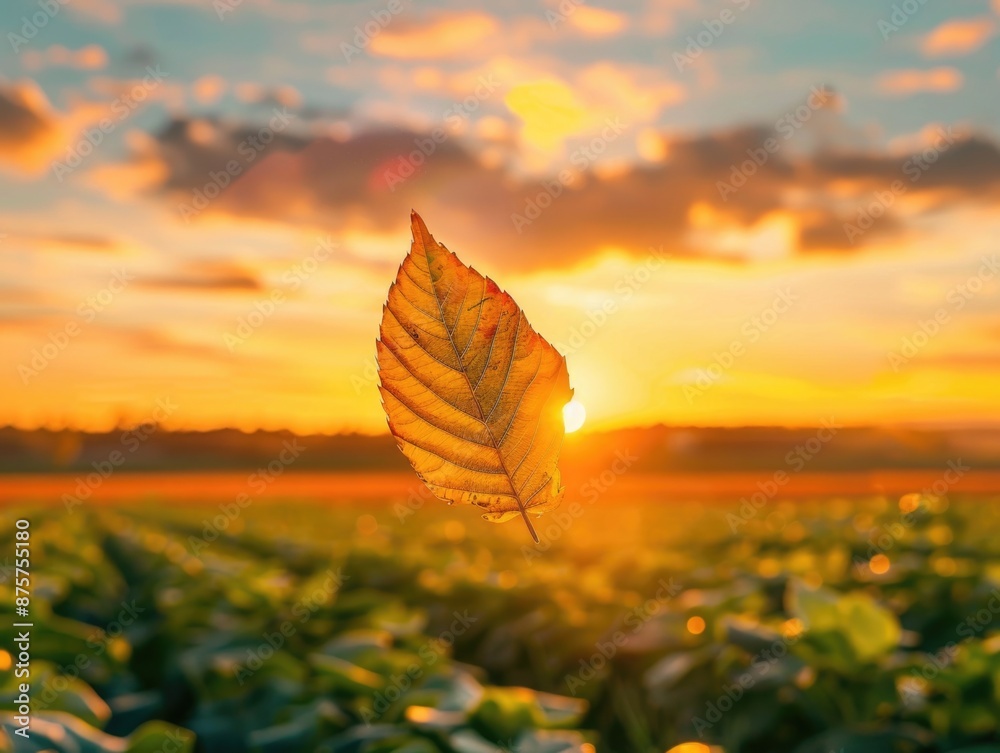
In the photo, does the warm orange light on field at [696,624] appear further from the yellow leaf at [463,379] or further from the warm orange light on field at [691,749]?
the yellow leaf at [463,379]

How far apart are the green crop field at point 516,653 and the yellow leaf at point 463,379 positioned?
122 cm

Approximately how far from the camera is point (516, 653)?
173 inches

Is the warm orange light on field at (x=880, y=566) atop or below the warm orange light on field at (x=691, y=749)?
atop

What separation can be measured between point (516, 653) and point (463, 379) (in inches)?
169

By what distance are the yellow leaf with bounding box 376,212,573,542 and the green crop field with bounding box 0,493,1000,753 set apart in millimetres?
1216

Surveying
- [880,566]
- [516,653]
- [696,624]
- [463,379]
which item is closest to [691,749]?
[463,379]

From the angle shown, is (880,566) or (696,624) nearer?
(696,624)

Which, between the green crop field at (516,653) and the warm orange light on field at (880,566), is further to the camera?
the warm orange light on field at (880,566)

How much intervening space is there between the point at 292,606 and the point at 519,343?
382 centimetres

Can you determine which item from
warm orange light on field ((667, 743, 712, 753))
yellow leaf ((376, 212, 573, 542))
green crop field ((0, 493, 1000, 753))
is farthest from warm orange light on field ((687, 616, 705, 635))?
yellow leaf ((376, 212, 573, 542))

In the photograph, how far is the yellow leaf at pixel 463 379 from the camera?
320mm

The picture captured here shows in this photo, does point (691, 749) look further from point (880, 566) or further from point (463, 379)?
point (880, 566)

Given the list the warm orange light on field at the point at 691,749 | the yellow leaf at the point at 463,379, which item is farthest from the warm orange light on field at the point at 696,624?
the yellow leaf at the point at 463,379

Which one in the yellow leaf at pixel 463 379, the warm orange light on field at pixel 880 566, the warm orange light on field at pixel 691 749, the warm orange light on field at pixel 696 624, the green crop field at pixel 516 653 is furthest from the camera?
the warm orange light on field at pixel 880 566
